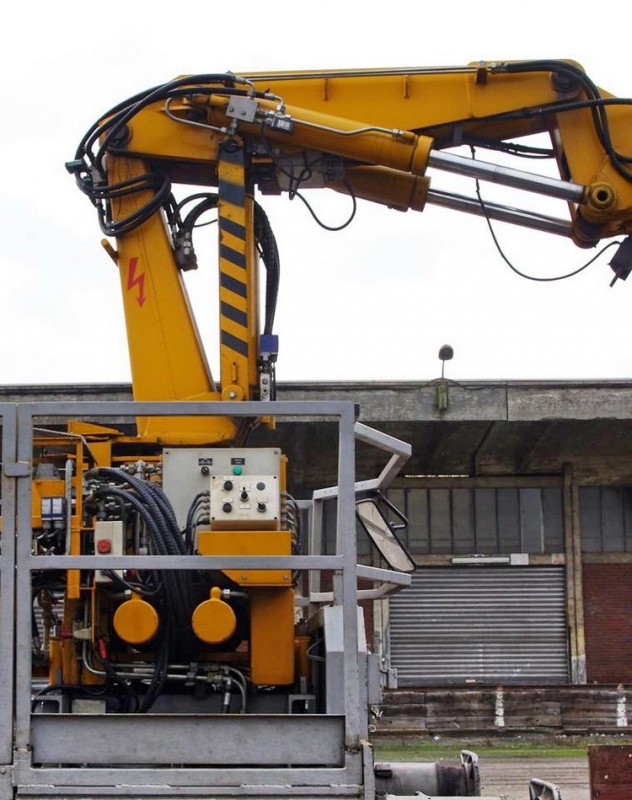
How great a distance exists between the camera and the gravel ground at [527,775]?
1213 cm

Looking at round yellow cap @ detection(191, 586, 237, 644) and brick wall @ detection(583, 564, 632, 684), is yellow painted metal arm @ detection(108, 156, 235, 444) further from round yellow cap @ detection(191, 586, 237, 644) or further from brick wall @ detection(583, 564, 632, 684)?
brick wall @ detection(583, 564, 632, 684)

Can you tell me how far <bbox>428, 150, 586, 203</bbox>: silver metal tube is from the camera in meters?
7.53

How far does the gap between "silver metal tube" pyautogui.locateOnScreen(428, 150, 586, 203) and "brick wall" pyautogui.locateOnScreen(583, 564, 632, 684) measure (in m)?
16.4

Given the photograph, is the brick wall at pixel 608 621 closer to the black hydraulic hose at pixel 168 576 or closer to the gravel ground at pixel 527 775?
the gravel ground at pixel 527 775

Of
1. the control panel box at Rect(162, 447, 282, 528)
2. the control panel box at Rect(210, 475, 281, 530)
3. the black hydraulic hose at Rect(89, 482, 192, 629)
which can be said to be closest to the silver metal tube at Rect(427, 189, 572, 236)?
the control panel box at Rect(162, 447, 282, 528)

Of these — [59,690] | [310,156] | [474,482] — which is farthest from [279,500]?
[474,482]

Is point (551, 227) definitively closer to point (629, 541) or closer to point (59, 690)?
point (59, 690)

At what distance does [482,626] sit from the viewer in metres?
22.6

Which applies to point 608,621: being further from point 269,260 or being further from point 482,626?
point 269,260

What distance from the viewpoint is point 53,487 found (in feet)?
18.8

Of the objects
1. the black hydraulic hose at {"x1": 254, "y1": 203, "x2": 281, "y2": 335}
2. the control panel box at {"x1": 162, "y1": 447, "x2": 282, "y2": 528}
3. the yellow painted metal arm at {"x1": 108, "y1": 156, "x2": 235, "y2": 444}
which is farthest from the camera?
the black hydraulic hose at {"x1": 254, "y1": 203, "x2": 281, "y2": 335}

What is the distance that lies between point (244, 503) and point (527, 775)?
962 centimetres

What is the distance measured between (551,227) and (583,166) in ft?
1.67

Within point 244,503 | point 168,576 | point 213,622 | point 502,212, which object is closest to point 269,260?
point 502,212
